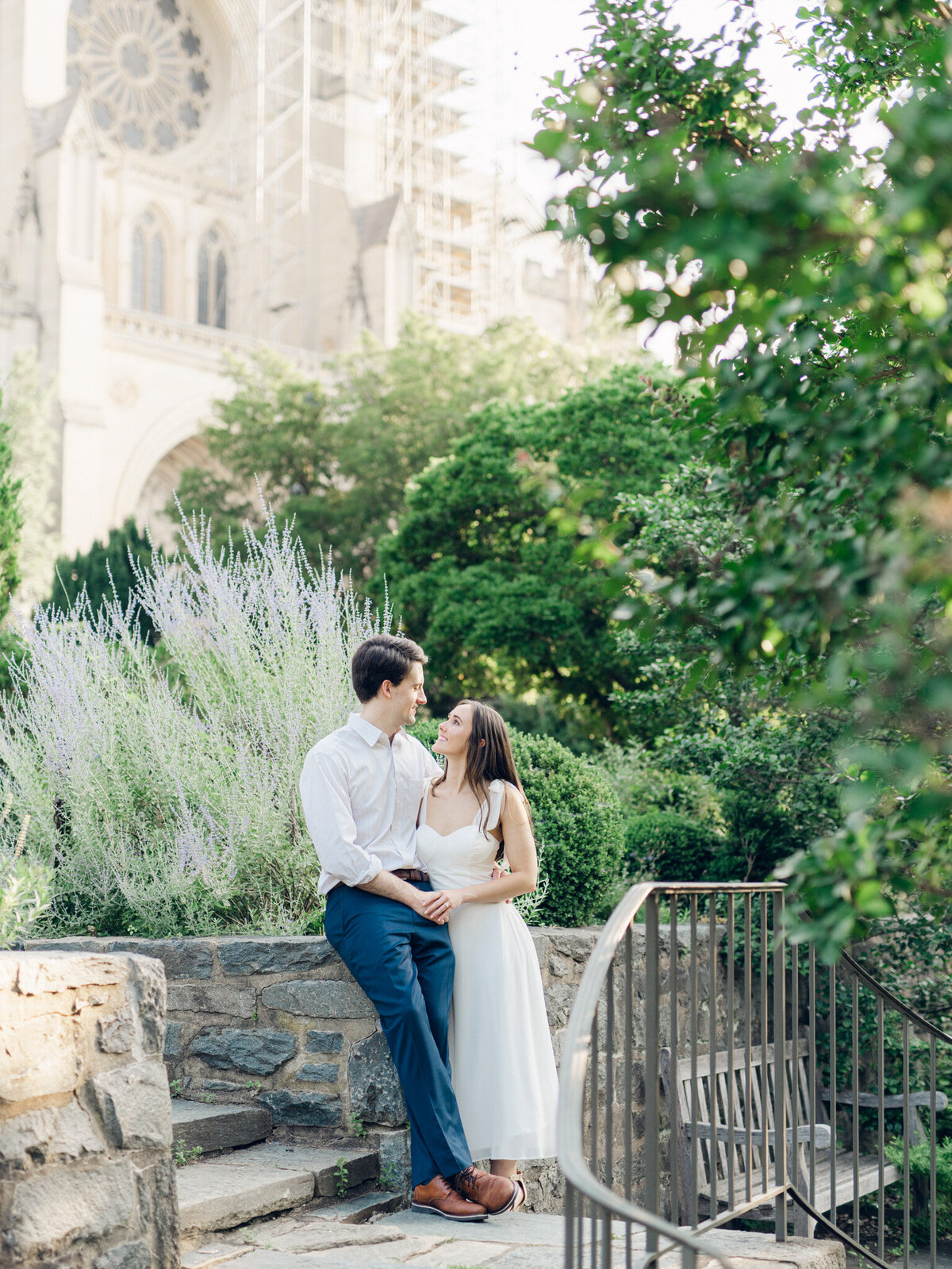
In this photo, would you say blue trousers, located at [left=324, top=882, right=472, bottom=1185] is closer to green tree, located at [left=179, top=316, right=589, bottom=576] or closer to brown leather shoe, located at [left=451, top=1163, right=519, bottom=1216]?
brown leather shoe, located at [left=451, top=1163, right=519, bottom=1216]

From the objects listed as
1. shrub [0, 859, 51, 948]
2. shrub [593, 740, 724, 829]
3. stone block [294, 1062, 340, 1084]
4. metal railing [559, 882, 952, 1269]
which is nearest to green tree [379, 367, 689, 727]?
shrub [593, 740, 724, 829]

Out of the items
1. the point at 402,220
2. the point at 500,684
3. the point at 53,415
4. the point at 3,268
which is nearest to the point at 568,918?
the point at 500,684

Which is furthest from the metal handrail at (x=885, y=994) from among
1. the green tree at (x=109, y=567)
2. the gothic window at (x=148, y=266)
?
the gothic window at (x=148, y=266)

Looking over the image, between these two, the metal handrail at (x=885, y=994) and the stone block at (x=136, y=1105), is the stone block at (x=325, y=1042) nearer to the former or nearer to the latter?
the stone block at (x=136, y=1105)

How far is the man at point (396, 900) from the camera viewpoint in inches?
163

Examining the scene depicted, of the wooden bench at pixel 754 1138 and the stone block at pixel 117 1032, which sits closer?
the stone block at pixel 117 1032

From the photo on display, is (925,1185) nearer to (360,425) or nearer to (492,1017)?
(492,1017)

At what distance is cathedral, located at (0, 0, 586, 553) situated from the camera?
1116 inches

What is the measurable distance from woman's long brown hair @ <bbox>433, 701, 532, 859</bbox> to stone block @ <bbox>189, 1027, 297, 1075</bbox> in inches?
45.7

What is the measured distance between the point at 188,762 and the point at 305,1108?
185cm

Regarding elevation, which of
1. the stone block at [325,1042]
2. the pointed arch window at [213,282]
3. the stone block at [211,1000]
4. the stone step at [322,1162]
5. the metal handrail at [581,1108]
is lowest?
the stone step at [322,1162]

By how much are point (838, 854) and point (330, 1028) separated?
3237 mm

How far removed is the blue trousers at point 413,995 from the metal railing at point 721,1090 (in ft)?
1.65

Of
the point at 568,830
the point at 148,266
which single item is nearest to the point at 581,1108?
→ the point at 568,830
